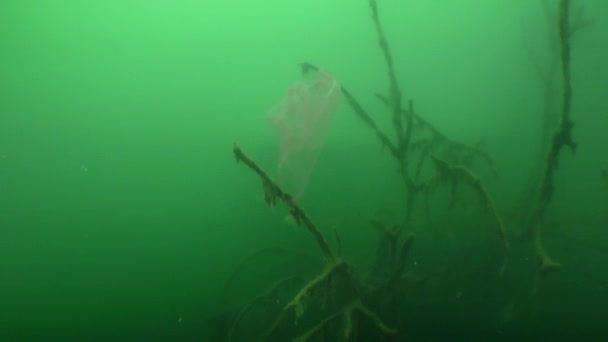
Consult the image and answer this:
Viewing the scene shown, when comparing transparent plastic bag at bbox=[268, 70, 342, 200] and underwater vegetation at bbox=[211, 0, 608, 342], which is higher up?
transparent plastic bag at bbox=[268, 70, 342, 200]

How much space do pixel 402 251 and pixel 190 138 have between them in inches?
187

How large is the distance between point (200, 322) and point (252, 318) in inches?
46.6

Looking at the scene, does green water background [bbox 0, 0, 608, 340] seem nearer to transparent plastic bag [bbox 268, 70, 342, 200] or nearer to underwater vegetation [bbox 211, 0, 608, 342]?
underwater vegetation [bbox 211, 0, 608, 342]

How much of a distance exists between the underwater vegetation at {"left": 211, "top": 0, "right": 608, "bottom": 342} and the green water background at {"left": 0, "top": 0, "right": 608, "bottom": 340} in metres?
0.97

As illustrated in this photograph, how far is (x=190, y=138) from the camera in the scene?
6688 mm

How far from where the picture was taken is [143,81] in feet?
22.9

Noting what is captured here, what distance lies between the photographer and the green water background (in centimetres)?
543

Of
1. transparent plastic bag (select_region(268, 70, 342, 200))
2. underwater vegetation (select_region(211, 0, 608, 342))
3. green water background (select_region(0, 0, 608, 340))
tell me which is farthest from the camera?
green water background (select_region(0, 0, 608, 340))

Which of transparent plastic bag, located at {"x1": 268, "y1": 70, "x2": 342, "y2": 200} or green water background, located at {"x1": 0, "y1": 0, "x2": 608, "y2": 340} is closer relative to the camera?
transparent plastic bag, located at {"x1": 268, "y1": 70, "x2": 342, "y2": 200}

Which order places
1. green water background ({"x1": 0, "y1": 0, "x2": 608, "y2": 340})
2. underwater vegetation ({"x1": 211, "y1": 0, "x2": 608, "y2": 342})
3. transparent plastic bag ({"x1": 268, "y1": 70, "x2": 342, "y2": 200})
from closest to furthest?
underwater vegetation ({"x1": 211, "y1": 0, "x2": 608, "y2": 342}), transparent plastic bag ({"x1": 268, "y1": 70, "x2": 342, "y2": 200}), green water background ({"x1": 0, "y1": 0, "x2": 608, "y2": 340})

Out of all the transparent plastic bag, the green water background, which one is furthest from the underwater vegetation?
the green water background

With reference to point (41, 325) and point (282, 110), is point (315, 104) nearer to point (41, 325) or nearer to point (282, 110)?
point (282, 110)

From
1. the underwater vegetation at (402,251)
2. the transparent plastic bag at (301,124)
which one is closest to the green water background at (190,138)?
the underwater vegetation at (402,251)

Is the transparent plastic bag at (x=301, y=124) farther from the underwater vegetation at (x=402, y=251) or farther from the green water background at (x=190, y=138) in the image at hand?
the green water background at (x=190, y=138)
